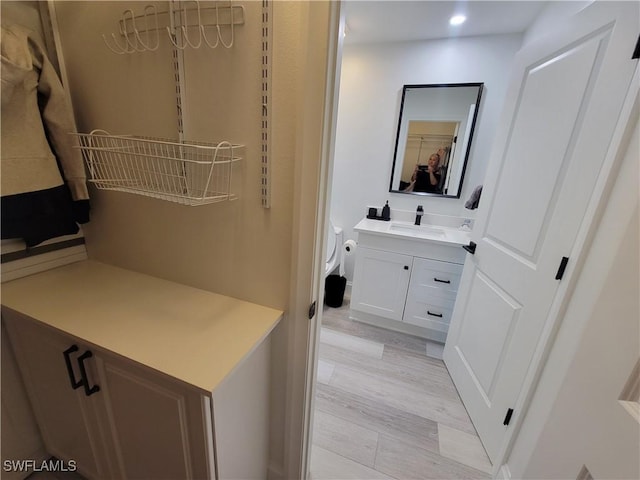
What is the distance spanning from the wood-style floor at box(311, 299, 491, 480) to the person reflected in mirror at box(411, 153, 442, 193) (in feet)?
4.41

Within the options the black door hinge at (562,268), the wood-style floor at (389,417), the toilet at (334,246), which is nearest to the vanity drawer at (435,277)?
the wood-style floor at (389,417)

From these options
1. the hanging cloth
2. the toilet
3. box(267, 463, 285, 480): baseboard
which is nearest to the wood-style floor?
box(267, 463, 285, 480): baseboard

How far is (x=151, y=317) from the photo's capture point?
3.02ft

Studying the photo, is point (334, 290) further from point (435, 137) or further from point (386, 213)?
point (435, 137)

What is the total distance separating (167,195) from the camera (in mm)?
816

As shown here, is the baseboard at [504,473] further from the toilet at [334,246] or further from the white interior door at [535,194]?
the toilet at [334,246]

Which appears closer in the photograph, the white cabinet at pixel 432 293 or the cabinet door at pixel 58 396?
the cabinet door at pixel 58 396

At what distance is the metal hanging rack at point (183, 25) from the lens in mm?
790

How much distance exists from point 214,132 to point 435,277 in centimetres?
183

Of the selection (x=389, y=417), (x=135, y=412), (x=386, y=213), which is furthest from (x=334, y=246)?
(x=135, y=412)

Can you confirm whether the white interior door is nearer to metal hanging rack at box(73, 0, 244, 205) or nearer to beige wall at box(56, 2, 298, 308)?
beige wall at box(56, 2, 298, 308)

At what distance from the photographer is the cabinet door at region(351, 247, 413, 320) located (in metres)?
2.16

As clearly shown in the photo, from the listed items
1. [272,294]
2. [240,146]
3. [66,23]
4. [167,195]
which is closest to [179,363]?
[272,294]

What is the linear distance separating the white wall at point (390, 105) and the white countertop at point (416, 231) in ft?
0.55
